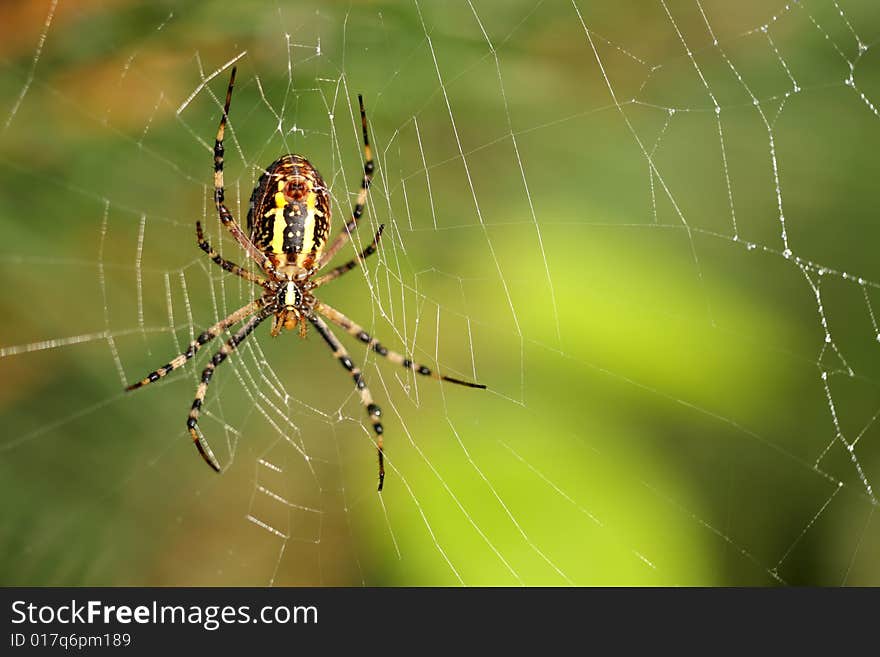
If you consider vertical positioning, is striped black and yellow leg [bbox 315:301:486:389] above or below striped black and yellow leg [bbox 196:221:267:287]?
below

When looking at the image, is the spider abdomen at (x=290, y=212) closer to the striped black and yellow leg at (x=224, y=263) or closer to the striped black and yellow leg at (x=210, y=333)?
the striped black and yellow leg at (x=224, y=263)

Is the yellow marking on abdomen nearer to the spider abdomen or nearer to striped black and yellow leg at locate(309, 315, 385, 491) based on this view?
the spider abdomen

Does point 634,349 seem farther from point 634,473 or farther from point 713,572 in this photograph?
point 713,572

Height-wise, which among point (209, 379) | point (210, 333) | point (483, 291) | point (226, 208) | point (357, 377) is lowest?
point (483, 291)

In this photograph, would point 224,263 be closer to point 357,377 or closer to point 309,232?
point 309,232

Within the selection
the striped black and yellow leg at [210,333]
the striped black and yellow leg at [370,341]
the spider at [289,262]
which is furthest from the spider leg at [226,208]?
the striped black and yellow leg at [370,341]

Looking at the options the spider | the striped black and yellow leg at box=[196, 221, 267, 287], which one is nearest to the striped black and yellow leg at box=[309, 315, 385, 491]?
the spider

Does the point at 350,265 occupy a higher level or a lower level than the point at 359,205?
lower

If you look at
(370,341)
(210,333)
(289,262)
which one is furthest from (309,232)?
(210,333)
